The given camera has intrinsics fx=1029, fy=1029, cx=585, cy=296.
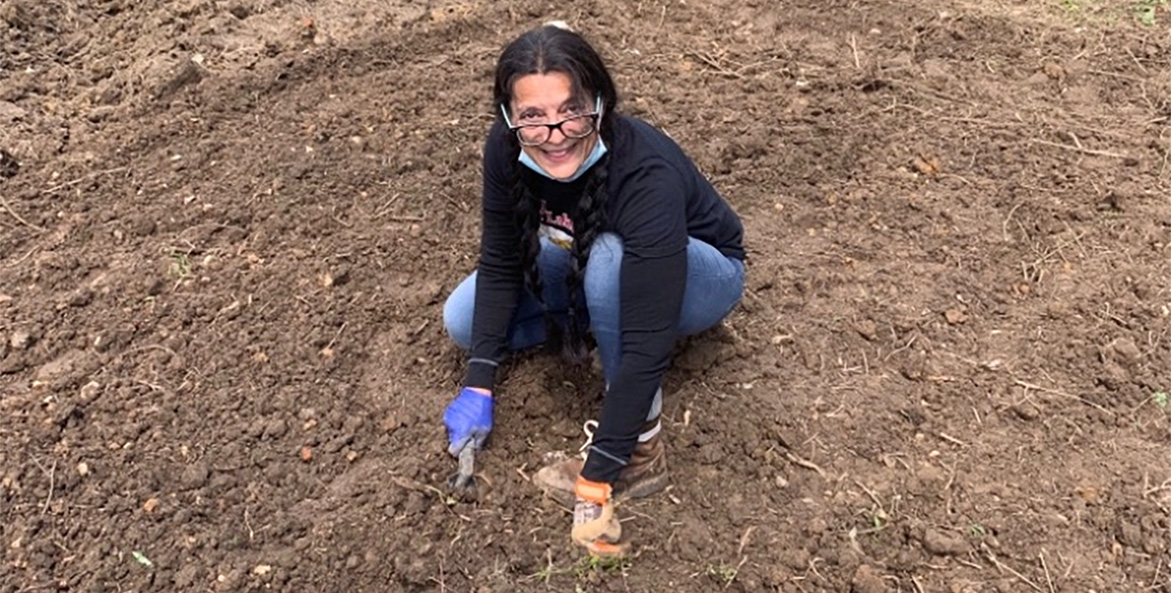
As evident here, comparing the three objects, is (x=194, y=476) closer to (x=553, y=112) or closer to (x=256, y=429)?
(x=256, y=429)

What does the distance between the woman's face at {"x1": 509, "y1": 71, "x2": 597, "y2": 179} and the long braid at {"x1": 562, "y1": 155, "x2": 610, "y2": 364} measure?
0.16ft

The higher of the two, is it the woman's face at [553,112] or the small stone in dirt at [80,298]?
the woman's face at [553,112]

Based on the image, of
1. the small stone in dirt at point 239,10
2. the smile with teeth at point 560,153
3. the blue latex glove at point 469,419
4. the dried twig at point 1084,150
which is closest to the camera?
the smile with teeth at point 560,153

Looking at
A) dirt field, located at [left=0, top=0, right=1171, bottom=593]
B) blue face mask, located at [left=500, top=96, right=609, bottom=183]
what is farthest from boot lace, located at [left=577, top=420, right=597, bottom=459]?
blue face mask, located at [left=500, top=96, right=609, bottom=183]

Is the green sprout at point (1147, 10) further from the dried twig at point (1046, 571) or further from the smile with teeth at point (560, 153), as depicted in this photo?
the smile with teeth at point (560, 153)

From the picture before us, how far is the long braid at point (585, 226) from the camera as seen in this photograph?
1.98 meters

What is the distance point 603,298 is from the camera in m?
2.10

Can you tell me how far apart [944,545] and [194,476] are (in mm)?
1624

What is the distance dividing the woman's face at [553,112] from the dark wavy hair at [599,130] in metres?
0.01

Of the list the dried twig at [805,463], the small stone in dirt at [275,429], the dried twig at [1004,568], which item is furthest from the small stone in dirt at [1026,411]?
the small stone in dirt at [275,429]

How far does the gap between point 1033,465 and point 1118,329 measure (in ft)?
1.88

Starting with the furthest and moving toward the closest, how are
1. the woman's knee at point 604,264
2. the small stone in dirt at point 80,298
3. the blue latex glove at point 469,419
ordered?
1. the small stone in dirt at point 80,298
2. the blue latex glove at point 469,419
3. the woman's knee at point 604,264

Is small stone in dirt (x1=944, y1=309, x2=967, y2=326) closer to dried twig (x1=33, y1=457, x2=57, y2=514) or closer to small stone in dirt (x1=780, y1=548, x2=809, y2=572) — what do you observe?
small stone in dirt (x1=780, y1=548, x2=809, y2=572)

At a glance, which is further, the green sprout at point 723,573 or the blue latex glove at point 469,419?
the blue latex glove at point 469,419
